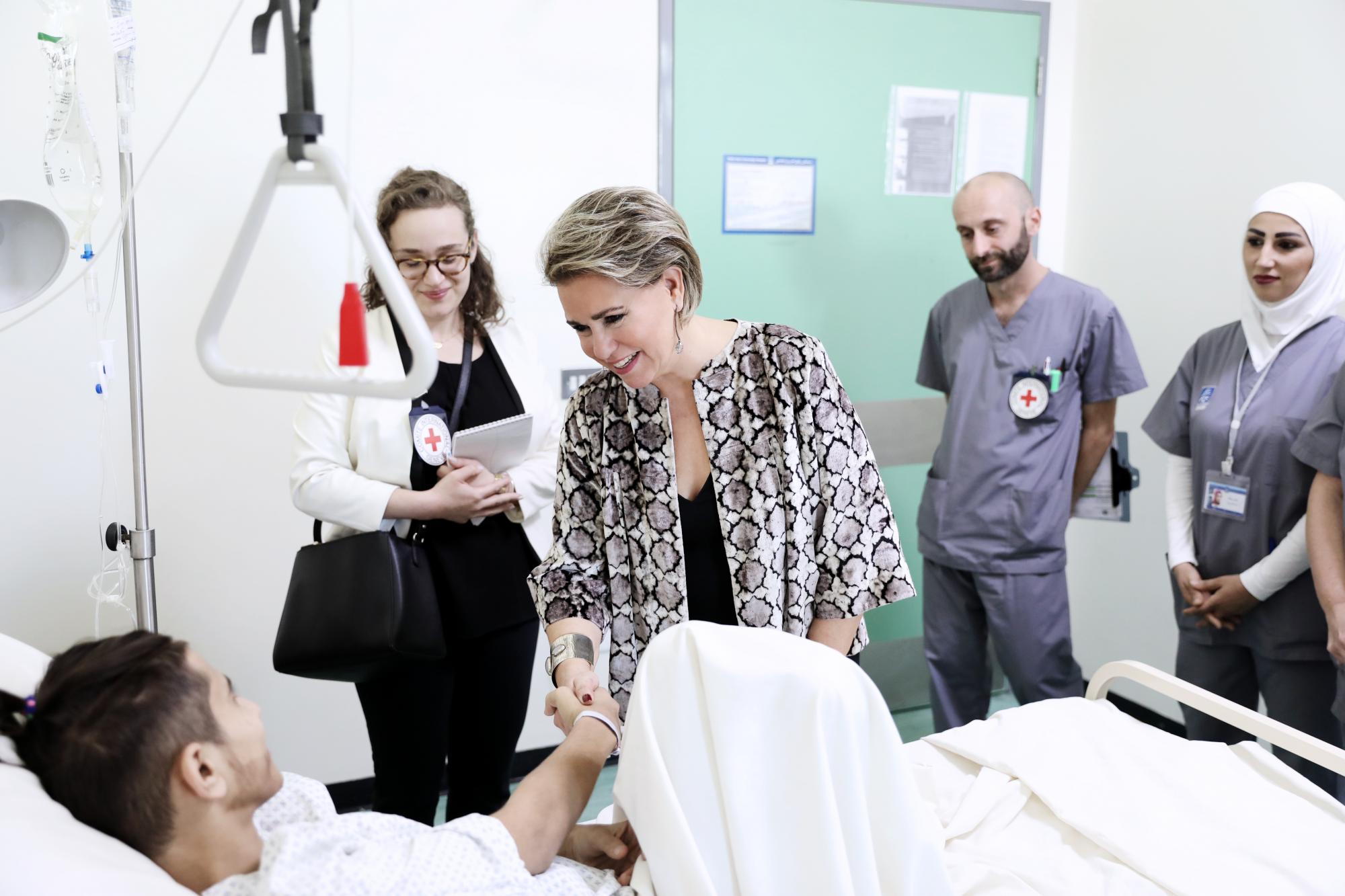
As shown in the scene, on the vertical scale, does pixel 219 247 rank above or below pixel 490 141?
below

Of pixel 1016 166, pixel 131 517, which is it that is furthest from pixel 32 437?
pixel 1016 166

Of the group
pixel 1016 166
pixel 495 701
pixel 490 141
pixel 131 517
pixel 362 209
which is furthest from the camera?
pixel 1016 166

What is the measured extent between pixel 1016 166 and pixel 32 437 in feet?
8.80

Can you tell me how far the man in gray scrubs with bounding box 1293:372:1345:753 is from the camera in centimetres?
171

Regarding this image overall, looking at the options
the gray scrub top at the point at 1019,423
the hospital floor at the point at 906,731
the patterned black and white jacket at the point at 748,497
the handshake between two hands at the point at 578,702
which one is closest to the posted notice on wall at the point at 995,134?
the gray scrub top at the point at 1019,423

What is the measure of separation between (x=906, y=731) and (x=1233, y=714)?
58.0 inches

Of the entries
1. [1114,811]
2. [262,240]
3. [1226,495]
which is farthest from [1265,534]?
[262,240]

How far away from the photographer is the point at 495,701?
74.5 inches

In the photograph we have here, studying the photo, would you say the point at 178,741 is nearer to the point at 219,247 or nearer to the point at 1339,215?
the point at 219,247

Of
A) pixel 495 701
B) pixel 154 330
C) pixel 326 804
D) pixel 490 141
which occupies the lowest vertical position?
pixel 495 701

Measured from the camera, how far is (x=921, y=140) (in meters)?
2.80

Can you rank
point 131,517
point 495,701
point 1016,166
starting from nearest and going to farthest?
point 495,701, point 131,517, point 1016,166

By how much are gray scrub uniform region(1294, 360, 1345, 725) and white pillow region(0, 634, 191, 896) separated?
5.97ft

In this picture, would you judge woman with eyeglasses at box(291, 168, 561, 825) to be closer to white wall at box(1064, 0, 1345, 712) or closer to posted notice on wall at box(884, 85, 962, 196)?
posted notice on wall at box(884, 85, 962, 196)
